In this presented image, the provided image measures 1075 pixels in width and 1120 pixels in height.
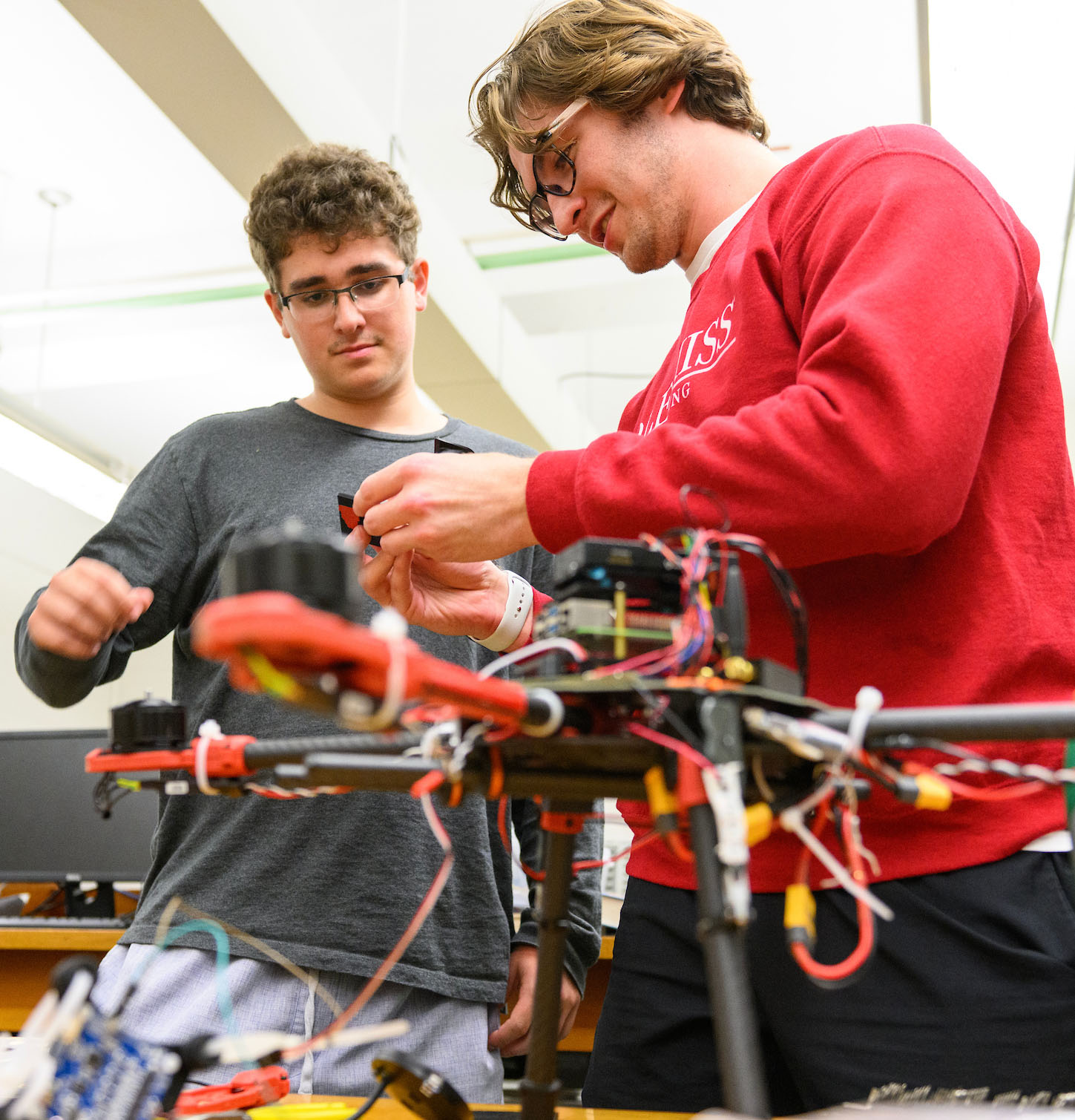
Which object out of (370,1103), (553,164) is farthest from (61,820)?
(370,1103)

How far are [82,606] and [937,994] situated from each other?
77 cm

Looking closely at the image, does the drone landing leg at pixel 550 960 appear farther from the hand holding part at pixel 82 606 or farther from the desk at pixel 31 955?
the desk at pixel 31 955

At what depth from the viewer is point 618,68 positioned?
3.80 ft

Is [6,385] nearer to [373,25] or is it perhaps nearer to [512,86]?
[373,25]

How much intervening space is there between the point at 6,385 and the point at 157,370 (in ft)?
2.87

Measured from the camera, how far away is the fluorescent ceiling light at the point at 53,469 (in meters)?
4.89

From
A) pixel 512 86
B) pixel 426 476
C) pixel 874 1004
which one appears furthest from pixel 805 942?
pixel 512 86

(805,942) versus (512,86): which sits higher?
(512,86)

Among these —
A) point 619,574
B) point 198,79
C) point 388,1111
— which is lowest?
point 388,1111

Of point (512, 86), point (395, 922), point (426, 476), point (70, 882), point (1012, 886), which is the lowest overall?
point (70, 882)

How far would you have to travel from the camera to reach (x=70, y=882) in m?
2.84

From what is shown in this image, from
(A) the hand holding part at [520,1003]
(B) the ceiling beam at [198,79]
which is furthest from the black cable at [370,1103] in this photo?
(B) the ceiling beam at [198,79]

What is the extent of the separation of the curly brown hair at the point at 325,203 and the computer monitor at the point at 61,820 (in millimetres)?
1626

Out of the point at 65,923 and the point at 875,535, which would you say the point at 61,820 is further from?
the point at 875,535
